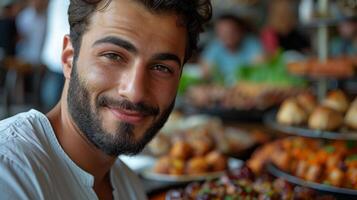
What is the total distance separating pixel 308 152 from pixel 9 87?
18.5ft

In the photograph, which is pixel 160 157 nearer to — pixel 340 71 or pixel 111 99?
pixel 340 71

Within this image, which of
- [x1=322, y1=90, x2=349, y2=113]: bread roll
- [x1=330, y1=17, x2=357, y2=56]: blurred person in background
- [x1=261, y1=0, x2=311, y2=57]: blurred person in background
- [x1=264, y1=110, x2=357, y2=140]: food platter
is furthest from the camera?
[x1=261, y1=0, x2=311, y2=57]: blurred person in background

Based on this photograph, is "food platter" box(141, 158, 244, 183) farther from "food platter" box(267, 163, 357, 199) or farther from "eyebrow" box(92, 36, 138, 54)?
"eyebrow" box(92, 36, 138, 54)

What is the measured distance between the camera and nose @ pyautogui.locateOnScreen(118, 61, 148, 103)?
112 cm

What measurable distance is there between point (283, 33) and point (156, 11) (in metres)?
6.00

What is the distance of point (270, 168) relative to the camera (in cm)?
206

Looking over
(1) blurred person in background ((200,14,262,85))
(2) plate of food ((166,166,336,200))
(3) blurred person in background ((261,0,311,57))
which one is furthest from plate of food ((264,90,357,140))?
(3) blurred person in background ((261,0,311,57))

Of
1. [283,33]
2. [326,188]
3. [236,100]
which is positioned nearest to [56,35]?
[236,100]

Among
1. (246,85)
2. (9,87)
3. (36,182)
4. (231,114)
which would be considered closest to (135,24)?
(36,182)

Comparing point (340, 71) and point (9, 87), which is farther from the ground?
point (340, 71)

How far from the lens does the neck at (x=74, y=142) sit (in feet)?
3.98

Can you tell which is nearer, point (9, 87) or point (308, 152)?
point (308, 152)

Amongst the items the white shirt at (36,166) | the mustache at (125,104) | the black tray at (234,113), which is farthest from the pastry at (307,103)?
the white shirt at (36,166)

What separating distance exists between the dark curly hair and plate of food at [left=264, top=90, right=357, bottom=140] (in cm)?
94
